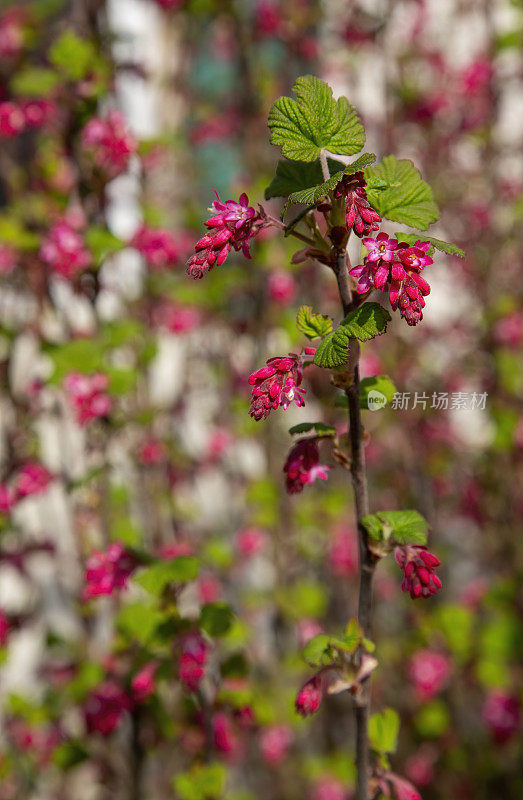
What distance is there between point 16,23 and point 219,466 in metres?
2.16

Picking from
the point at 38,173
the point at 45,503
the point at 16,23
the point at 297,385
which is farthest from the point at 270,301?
the point at 297,385

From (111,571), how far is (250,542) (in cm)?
174

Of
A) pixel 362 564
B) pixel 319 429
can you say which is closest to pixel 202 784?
pixel 362 564

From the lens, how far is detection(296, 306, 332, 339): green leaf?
1019 millimetres

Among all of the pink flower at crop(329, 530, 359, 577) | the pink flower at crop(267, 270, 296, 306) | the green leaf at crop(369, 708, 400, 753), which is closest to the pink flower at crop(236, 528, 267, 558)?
the pink flower at crop(329, 530, 359, 577)

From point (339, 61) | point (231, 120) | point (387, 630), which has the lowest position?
point (387, 630)

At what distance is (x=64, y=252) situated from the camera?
6.50 feet

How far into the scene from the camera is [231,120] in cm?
340

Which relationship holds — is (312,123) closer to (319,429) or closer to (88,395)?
(319,429)

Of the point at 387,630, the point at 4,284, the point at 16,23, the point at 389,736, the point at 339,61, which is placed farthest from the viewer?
the point at 339,61

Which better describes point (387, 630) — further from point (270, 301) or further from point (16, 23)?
point (16, 23)

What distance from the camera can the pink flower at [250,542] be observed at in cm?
321

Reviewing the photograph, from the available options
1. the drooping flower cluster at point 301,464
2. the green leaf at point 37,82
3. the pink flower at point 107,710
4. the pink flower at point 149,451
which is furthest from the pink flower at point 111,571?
the green leaf at point 37,82

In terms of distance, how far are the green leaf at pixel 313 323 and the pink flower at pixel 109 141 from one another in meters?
1.25
